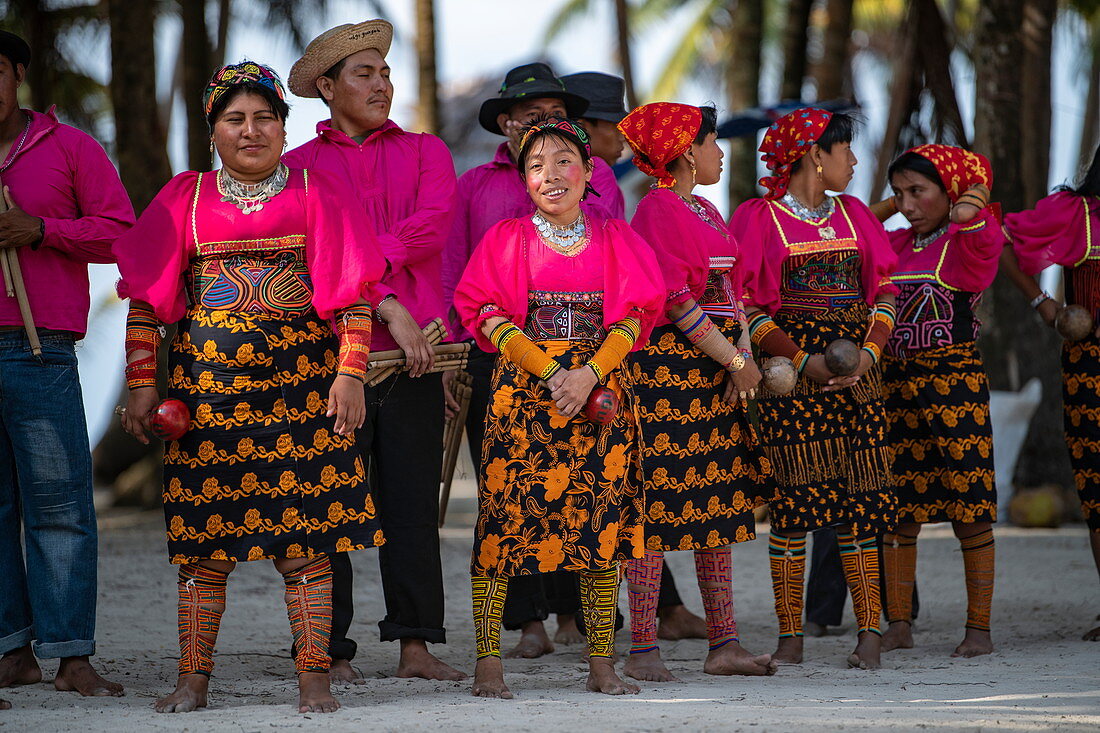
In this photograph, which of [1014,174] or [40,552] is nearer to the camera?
[40,552]

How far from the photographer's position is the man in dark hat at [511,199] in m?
5.32

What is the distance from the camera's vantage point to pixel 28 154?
463cm

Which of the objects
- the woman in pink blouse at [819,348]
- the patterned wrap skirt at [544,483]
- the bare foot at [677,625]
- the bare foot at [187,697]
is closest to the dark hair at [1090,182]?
the woman in pink blouse at [819,348]

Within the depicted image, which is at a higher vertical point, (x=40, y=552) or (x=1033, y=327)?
(x=1033, y=327)

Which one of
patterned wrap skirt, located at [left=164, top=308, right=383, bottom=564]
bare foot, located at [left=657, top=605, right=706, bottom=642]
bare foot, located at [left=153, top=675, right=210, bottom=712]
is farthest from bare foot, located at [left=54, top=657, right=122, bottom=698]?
bare foot, located at [left=657, top=605, right=706, bottom=642]

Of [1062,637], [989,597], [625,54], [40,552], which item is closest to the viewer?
[40,552]

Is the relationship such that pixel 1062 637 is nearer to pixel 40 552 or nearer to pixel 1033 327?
pixel 40 552

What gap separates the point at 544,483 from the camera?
430 centimetres

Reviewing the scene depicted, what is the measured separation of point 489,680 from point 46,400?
189cm

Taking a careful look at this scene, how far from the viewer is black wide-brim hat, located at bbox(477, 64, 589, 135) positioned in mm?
5272

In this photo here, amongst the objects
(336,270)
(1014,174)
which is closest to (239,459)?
(336,270)

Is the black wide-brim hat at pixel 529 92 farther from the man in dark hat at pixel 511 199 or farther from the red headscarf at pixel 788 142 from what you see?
the red headscarf at pixel 788 142

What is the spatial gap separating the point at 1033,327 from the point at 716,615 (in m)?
6.49

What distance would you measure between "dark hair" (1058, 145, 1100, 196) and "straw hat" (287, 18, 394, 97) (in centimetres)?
328
